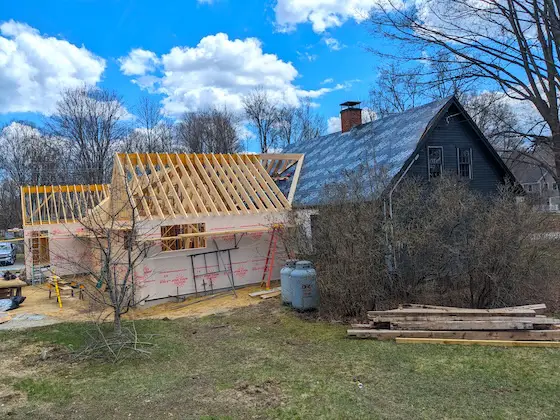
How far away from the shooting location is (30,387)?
251 inches

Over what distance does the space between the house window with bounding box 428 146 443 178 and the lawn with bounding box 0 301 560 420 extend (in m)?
9.00

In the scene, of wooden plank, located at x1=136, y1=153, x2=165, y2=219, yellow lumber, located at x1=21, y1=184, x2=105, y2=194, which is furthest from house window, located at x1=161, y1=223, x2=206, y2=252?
yellow lumber, located at x1=21, y1=184, x2=105, y2=194

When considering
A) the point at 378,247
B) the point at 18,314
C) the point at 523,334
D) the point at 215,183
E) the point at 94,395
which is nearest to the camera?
the point at 94,395

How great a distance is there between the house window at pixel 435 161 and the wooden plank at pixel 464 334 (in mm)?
8657

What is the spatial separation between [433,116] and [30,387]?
47.0ft

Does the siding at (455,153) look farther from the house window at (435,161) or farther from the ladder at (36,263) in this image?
the ladder at (36,263)

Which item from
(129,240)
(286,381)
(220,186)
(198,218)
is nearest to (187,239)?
(198,218)

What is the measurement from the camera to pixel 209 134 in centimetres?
4688

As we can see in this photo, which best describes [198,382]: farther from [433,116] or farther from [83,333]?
[433,116]

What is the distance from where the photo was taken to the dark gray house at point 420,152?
48.3ft

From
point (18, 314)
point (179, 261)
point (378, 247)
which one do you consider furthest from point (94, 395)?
point (18, 314)

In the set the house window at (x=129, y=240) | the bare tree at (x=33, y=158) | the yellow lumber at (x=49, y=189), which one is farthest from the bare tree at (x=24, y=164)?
the house window at (x=129, y=240)

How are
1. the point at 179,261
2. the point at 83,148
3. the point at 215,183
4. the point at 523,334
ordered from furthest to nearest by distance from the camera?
the point at 83,148 → the point at 215,183 → the point at 179,261 → the point at 523,334

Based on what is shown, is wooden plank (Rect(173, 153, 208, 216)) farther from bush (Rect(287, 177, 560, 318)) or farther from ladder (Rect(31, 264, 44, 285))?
ladder (Rect(31, 264, 44, 285))
